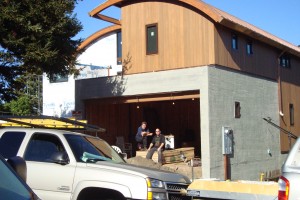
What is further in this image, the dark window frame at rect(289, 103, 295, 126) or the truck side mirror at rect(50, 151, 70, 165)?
the dark window frame at rect(289, 103, 295, 126)

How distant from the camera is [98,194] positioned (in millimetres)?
7449

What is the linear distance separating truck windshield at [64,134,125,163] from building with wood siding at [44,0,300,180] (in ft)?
25.2

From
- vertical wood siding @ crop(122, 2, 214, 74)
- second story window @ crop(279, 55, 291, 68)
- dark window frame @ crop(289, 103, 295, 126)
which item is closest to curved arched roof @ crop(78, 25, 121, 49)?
vertical wood siding @ crop(122, 2, 214, 74)

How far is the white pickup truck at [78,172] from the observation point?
724 cm

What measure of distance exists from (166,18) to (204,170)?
21.1ft

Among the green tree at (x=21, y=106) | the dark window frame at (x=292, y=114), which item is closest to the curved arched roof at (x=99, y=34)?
the dark window frame at (x=292, y=114)

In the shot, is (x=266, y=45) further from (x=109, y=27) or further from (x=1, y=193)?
(x=1, y=193)

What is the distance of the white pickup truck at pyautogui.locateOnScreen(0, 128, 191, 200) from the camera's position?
7.24 metres

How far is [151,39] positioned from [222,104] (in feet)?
14.1

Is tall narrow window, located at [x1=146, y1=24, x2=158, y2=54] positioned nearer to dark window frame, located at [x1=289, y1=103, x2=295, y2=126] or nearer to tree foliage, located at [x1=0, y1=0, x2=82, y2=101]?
tree foliage, located at [x1=0, y1=0, x2=82, y2=101]

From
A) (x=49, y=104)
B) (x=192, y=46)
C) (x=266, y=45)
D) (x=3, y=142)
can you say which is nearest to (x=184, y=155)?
(x=192, y=46)

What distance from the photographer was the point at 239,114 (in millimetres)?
18094

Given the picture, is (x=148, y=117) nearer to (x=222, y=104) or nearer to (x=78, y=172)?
(x=222, y=104)

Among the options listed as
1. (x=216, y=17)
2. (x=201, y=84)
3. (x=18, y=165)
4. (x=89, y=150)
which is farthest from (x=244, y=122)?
(x=18, y=165)
